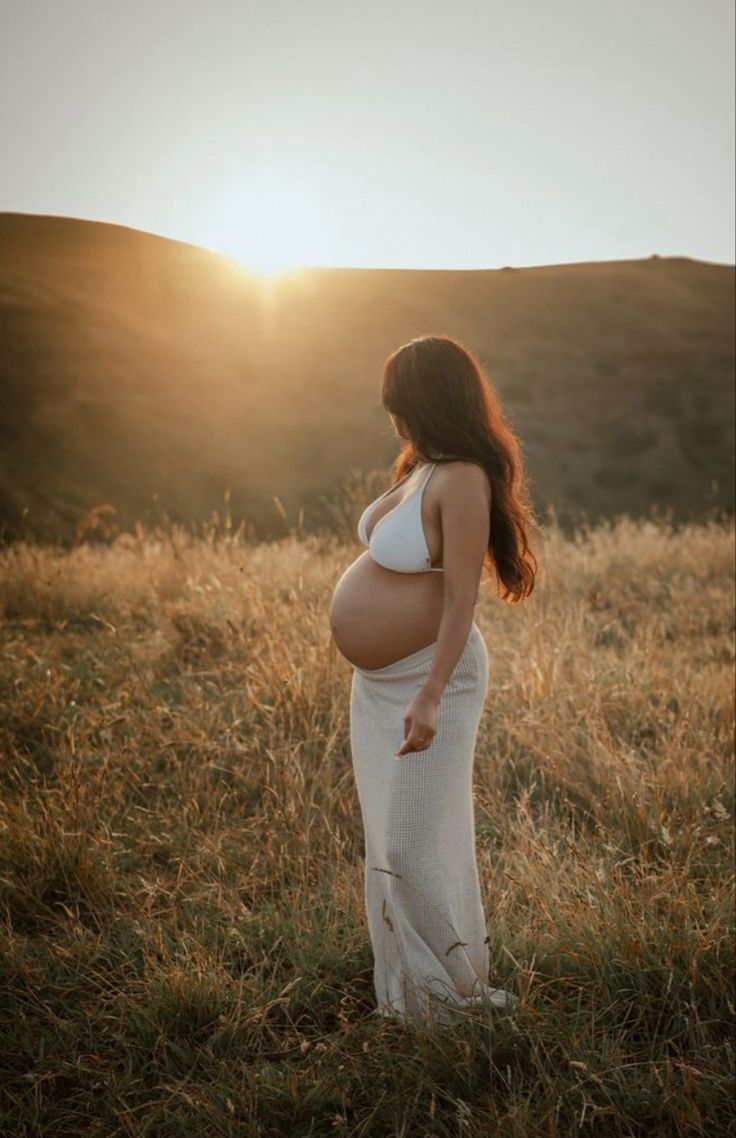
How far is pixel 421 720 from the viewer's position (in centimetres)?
203

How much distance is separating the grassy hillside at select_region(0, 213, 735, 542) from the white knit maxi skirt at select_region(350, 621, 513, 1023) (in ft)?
37.0

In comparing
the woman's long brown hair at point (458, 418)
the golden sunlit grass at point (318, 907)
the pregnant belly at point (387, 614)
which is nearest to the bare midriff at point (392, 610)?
the pregnant belly at point (387, 614)

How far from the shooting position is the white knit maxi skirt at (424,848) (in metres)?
2.16

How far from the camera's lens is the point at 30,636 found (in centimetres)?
634

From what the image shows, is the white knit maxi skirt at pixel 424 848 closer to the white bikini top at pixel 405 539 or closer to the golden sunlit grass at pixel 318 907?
the golden sunlit grass at pixel 318 907

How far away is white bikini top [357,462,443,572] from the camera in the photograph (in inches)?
83.0

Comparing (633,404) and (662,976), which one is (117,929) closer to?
(662,976)

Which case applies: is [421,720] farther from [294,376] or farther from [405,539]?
[294,376]

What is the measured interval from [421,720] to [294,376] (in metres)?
33.1

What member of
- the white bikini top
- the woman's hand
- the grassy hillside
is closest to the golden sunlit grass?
the woman's hand

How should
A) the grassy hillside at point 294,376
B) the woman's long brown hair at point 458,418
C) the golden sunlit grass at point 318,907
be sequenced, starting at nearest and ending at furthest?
the golden sunlit grass at point 318,907
the woman's long brown hair at point 458,418
the grassy hillside at point 294,376

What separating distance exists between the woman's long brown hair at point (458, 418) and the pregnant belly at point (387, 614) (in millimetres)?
267

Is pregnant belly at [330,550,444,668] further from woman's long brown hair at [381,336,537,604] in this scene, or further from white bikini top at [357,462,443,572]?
woman's long brown hair at [381,336,537,604]

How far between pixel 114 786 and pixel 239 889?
3.55ft
